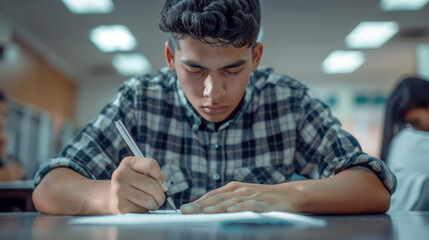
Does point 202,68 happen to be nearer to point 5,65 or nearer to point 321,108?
point 321,108

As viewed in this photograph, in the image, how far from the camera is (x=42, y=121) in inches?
250

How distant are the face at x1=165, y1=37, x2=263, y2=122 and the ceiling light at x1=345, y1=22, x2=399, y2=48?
481cm

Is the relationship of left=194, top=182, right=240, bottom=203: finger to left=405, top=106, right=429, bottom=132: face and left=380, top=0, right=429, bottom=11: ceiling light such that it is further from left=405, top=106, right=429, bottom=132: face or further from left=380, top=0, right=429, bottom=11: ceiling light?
left=380, top=0, right=429, bottom=11: ceiling light

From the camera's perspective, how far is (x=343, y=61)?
680cm

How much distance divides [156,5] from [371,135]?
5058mm

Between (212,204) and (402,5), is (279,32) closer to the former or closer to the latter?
(402,5)

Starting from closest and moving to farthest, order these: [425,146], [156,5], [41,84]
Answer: [425,146], [156,5], [41,84]

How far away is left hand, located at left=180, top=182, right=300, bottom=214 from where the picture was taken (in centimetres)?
72

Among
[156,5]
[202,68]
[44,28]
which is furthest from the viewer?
[44,28]

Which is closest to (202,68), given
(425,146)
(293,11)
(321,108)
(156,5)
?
(321,108)

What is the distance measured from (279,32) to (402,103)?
3.31m

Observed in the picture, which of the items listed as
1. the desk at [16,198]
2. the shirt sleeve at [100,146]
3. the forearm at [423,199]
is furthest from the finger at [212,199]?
the desk at [16,198]

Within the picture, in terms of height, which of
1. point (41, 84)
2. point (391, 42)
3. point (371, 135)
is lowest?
point (371, 135)

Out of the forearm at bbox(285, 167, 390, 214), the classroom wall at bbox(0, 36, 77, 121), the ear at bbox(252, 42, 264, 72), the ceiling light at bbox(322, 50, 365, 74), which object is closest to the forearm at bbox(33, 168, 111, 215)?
the forearm at bbox(285, 167, 390, 214)
